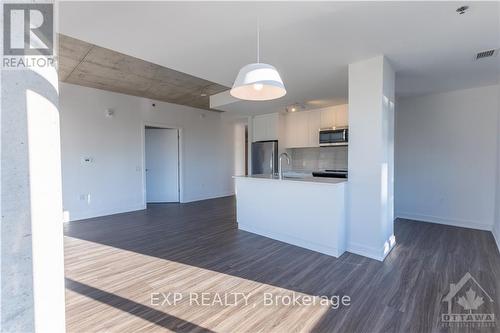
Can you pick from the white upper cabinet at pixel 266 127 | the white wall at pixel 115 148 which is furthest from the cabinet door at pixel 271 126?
the white wall at pixel 115 148

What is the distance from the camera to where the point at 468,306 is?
2.05 m

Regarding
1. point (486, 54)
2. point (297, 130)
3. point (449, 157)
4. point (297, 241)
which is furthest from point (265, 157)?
point (486, 54)


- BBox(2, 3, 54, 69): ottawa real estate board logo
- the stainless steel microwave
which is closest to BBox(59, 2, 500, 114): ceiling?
BBox(2, 3, 54, 69): ottawa real estate board logo

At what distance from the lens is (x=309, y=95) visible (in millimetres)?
4875

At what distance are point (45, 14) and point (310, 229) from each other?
3234 millimetres

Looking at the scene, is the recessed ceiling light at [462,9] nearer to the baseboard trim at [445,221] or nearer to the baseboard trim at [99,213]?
the baseboard trim at [445,221]

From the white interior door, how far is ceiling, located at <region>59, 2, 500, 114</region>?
3596 mm

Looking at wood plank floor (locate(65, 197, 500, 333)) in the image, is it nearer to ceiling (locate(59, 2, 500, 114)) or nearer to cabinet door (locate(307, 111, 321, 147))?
ceiling (locate(59, 2, 500, 114))

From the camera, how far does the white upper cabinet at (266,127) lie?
637cm

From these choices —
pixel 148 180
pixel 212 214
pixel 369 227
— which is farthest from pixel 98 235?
pixel 369 227

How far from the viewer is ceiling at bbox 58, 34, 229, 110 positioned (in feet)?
11.1

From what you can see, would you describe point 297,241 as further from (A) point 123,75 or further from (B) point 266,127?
(A) point 123,75

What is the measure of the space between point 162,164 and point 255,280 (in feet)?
17.0

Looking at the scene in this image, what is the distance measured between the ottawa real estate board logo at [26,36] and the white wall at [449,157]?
18.4 ft
